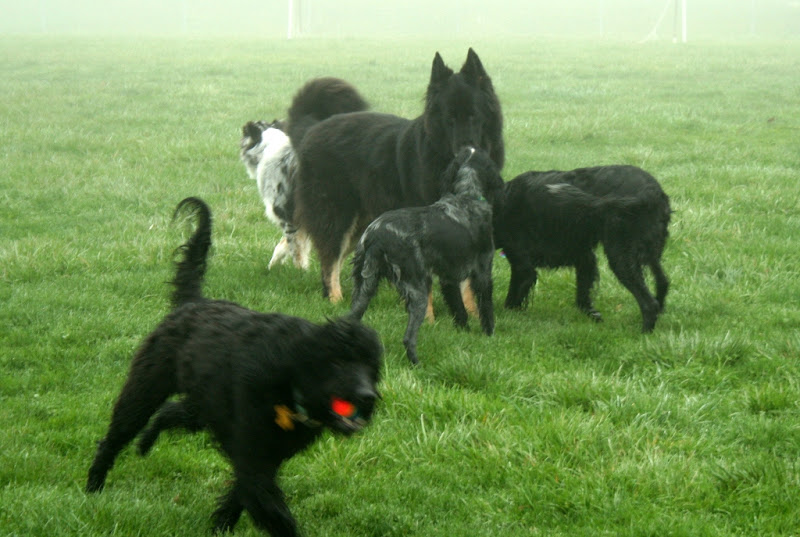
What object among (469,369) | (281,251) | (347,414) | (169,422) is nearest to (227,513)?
(169,422)

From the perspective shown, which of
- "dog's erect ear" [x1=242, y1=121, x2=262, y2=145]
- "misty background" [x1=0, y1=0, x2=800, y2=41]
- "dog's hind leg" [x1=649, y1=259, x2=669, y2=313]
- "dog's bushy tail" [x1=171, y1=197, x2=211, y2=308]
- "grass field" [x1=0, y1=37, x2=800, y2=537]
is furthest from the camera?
"misty background" [x1=0, y1=0, x2=800, y2=41]

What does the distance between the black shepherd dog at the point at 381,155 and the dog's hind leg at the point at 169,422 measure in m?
3.24

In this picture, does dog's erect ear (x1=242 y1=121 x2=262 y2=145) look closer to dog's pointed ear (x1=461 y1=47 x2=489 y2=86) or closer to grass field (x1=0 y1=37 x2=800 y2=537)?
grass field (x1=0 y1=37 x2=800 y2=537)

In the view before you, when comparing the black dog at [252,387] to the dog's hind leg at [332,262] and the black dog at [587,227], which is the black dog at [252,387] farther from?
the dog's hind leg at [332,262]

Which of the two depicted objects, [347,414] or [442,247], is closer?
[347,414]

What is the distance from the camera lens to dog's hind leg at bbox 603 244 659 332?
618cm

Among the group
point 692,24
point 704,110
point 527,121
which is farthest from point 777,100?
point 692,24

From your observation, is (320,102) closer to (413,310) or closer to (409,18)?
(413,310)

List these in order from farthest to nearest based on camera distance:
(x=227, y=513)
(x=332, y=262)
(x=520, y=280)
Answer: (x=332, y=262) → (x=520, y=280) → (x=227, y=513)

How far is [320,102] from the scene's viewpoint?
844 cm

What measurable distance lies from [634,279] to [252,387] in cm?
384

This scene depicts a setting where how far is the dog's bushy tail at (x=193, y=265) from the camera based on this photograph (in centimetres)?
413

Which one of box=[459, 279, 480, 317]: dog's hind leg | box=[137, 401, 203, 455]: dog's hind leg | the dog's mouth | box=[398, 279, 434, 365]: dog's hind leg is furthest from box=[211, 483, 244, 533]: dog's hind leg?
box=[459, 279, 480, 317]: dog's hind leg

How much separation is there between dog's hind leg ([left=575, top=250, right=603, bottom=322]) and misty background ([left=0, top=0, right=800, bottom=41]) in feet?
126
